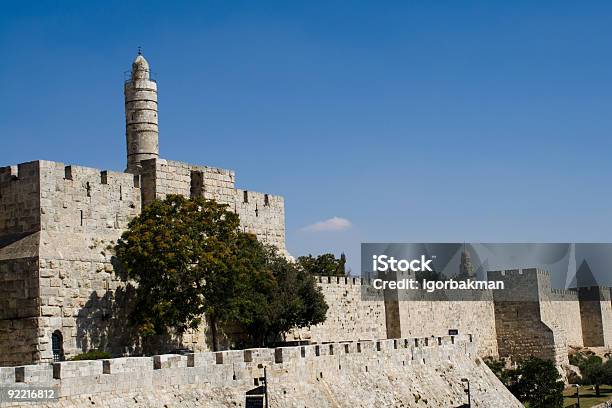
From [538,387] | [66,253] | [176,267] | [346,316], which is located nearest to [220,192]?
[176,267]

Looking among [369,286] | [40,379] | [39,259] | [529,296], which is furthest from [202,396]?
[529,296]

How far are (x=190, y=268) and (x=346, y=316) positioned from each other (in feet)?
36.8

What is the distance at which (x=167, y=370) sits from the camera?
56.8ft

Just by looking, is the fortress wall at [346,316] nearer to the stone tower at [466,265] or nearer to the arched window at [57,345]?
the arched window at [57,345]

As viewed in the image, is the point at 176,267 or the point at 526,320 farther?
the point at 526,320

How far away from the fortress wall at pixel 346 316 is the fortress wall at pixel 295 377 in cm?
525

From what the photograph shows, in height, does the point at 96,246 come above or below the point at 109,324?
above

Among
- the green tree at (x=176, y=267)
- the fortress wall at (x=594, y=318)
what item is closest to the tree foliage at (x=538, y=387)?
the green tree at (x=176, y=267)

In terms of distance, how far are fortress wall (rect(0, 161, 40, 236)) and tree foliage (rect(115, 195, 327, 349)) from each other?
2.44 meters

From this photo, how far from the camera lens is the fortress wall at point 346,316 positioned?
108ft

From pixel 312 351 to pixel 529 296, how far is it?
1095 inches

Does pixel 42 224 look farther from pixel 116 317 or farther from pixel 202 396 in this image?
pixel 202 396

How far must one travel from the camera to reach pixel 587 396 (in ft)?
134

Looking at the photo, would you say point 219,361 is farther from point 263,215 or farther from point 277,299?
point 263,215
